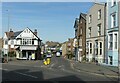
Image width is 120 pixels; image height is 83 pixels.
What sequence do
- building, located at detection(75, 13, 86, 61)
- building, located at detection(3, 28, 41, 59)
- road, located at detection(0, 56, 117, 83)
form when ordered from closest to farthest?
road, located at detection(0, 56, 117, 83)
building, located at detection(75, 13, 86, 61)
building, located at detection(3, 28, 41, 59)

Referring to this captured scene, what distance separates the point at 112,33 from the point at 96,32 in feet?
33.1

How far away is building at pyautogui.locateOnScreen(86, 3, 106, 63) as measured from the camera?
46.0 meters

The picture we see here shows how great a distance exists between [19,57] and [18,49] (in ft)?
7.26

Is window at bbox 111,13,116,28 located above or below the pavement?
above

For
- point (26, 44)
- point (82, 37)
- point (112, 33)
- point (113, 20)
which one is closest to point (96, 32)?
point (113, 20)

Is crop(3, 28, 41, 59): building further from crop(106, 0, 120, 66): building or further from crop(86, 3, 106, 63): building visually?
crop(106, 0, 120, 66): building

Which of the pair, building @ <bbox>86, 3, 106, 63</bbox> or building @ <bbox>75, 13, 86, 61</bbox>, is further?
building @ <bbox>75, 13, 86, 61</bbox>

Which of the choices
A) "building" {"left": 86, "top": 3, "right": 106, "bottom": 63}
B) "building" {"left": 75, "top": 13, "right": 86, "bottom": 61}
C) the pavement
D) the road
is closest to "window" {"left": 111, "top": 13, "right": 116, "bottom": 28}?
"building" {"left": 86, "top": 3, "right": 106, "bottom": 63}

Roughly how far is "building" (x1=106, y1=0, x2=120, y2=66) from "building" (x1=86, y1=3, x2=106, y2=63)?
11.5 feet

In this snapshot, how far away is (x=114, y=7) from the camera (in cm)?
3950

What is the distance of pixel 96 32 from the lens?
4966 cm

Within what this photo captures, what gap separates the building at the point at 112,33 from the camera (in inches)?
1518

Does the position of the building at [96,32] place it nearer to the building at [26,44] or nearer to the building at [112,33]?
the building at [112,33]

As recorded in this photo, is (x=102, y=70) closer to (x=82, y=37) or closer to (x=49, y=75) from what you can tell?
(x=49, y=75)
